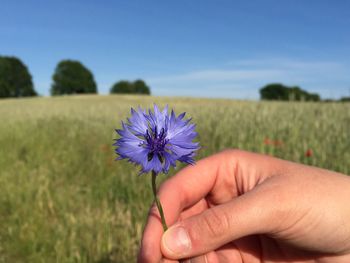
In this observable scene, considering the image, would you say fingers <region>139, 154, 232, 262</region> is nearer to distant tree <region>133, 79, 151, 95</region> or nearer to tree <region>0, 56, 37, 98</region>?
distant tree <region>133, 79, 151, 95</region>

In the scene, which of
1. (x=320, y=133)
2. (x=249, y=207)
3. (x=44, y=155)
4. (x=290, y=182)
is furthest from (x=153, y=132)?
(x=44, y=155)

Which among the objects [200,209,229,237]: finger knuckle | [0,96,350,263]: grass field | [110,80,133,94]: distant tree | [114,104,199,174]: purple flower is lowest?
[0,96,350,263]: grass field

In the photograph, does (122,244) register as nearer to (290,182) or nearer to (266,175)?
(266,175)

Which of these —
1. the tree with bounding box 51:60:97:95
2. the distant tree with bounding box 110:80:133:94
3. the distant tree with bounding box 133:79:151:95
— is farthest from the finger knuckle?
the distant tree with bounding box 110:80:133:94

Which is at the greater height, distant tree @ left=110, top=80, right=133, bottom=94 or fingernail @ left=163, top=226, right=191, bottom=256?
distant tree @ left=110, top=80, right=133, bottom=94

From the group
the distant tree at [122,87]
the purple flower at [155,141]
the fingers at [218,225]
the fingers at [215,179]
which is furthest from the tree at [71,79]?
the purple flower at [155,141]

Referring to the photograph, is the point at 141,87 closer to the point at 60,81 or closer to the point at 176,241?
the point at 60,81
